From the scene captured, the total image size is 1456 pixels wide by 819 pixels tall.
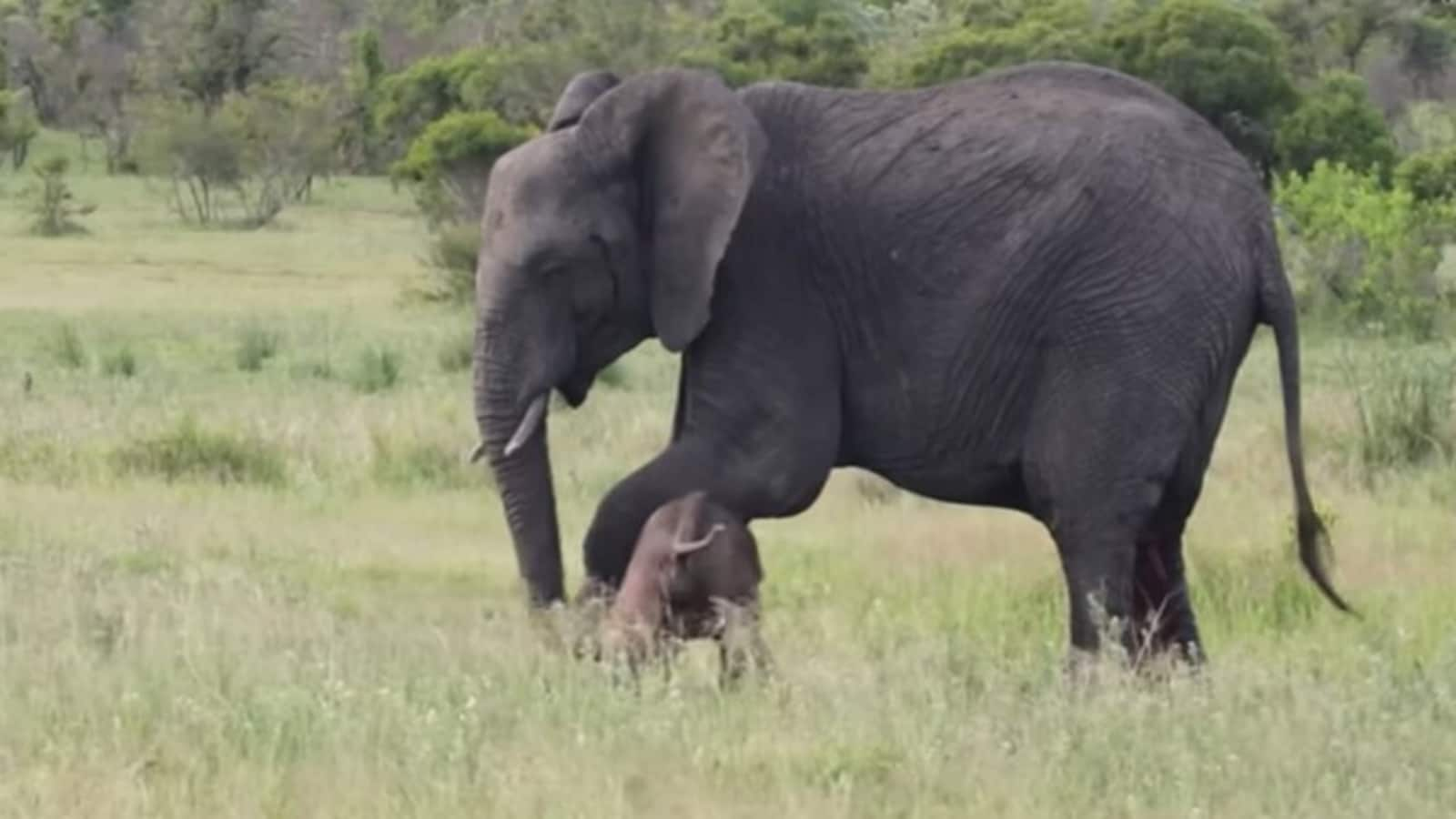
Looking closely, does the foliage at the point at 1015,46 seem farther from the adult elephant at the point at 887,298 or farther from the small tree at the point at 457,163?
the adult elephant at the point at 887,298

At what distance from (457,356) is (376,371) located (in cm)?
152

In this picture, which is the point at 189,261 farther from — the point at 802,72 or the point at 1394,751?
the point at 1394,751

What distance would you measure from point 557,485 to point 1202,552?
3.74 m

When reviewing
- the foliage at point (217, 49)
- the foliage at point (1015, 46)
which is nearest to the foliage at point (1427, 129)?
the foliage at point (1015, 46)

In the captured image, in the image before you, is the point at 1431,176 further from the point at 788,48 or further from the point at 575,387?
the point at 575,387

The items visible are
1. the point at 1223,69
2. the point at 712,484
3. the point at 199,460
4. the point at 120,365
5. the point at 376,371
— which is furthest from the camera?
the point at 1223,69

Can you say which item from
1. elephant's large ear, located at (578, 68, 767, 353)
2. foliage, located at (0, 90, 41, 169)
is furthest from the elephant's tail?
foliage, located at (0, 90, 41, 169)

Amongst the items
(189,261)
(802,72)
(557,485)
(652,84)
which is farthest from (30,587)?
(802,72)

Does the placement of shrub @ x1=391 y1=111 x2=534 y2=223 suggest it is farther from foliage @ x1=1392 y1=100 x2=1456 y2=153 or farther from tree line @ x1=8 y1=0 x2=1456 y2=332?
foliage @ x1=1392 y1=100 x2=1456 y2=153

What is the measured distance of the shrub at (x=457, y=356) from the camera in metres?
22.0

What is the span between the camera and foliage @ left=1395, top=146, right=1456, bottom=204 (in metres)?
34.0

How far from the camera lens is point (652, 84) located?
8711 millimetres

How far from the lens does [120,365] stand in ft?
70.3

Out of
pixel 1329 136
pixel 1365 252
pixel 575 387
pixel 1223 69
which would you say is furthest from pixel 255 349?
pixel 1329 136
